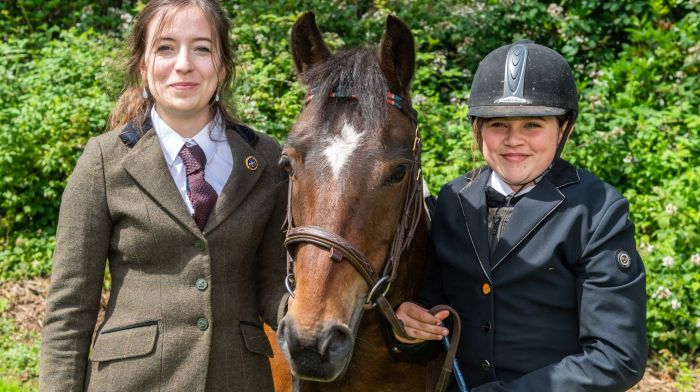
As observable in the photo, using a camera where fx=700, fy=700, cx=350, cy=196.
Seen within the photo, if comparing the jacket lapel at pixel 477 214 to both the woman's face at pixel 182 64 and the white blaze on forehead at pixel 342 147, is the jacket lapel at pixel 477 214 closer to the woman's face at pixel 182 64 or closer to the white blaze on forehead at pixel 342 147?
the white blaze on forehead at pixel 342 147

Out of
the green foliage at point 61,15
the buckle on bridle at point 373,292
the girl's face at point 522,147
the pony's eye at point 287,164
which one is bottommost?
the buckle on bridle at point 373,292

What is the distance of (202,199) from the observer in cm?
254

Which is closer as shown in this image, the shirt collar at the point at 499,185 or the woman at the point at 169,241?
the woman at the point at 169,241

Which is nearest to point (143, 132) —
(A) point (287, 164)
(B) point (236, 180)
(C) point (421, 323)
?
(B) point (236, 180)

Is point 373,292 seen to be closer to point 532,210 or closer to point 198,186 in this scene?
point 532,210

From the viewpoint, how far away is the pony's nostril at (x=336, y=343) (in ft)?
7.08

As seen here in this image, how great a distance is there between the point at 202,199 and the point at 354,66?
752 millimetres

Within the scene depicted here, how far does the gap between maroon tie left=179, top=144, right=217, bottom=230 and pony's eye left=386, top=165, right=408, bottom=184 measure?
0.65 metres

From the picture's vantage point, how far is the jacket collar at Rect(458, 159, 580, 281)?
2.46 metres

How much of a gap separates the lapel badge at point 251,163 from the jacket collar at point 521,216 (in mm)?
828

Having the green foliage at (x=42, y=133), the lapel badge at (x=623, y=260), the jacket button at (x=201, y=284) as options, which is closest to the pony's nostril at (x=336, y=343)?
the jacket button at (x=201, y=284)

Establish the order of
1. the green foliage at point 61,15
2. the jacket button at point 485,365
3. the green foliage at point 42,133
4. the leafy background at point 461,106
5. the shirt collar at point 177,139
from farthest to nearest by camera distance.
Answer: the green foliage at point 61,15 < the green foliage at point 42,133 < the leafy background at point 461,106 < the shirt collar at point 177,139 < the jacket button at point 485,365

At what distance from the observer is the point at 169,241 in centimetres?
246

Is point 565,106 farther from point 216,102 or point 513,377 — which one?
point 216,102
